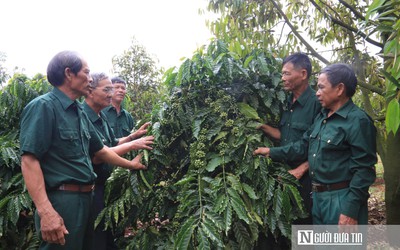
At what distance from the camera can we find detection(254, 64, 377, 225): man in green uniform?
194cm

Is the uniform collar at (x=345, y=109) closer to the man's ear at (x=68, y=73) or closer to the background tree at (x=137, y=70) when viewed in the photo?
the man's ear at (x=68, y=73)

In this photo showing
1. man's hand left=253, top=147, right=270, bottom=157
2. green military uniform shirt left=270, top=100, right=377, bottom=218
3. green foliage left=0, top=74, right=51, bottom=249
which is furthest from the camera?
green foliage left=0, top=74, right=51, bottom=249

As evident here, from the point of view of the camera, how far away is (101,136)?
2811 mm

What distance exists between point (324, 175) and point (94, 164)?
1.69 metres

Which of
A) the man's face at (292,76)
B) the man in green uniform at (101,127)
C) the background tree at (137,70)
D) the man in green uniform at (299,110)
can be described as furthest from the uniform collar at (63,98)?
the background tree at (137,70)

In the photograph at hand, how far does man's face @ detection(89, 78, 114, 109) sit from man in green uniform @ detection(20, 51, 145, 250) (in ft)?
2.29

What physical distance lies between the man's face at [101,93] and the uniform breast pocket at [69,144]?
2.79ft

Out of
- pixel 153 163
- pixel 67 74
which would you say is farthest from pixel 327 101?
pixel 67 74

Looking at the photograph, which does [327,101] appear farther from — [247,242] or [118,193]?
[118,193]

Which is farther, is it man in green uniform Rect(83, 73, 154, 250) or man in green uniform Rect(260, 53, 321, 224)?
man in green uniform Rect(83, 73, 154, 250)

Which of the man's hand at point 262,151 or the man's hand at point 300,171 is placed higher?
the man's hand at point 262,151

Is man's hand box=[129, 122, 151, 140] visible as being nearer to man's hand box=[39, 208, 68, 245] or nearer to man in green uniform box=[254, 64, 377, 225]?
man's hand box=[39, 208, 68, 245]

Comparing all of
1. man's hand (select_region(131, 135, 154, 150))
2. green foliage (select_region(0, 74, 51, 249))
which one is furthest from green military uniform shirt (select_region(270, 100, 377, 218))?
green foliage (select_region(0, 74, 51, 249))

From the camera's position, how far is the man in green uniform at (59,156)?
181 cm
